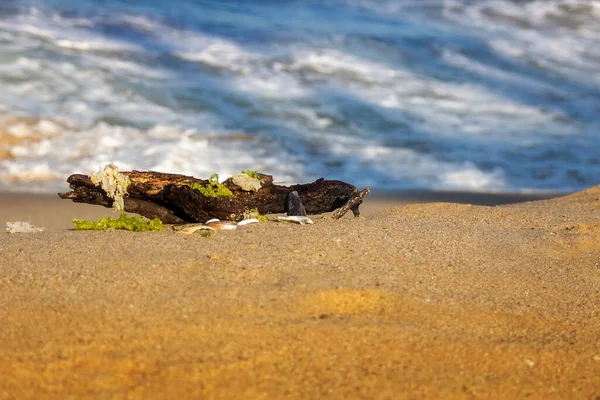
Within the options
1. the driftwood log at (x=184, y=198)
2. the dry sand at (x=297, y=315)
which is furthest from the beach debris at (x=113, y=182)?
the dry sand at (x=297, y=315)

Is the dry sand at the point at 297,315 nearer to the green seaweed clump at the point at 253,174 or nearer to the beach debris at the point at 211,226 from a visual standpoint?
the beach debris at the point at 211,226

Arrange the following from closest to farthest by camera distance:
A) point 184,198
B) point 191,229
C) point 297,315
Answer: point 297,315 → point 191,229 → point 184,198

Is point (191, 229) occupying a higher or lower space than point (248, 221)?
lower

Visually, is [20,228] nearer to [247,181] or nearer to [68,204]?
[247,181]

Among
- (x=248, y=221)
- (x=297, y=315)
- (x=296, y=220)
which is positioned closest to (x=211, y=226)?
(x=248, y=221)

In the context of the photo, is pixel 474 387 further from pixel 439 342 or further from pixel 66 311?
pixel 66 311

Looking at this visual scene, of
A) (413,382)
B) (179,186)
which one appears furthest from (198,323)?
(179,186)
